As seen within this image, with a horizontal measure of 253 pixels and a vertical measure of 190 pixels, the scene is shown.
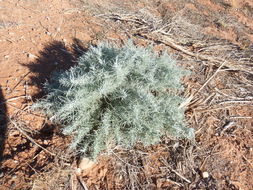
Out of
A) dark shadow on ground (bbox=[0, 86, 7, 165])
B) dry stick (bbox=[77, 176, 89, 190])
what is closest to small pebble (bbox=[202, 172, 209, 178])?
dry stick (bbox=[77, 176, 89, 190])

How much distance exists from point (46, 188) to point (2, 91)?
1.33 meters

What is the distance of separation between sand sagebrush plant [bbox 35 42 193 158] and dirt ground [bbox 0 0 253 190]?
0.52 feet

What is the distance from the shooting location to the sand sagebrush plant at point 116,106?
2.17 m

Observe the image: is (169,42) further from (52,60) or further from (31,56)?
(31,56)

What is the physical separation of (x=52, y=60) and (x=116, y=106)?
1477 mm

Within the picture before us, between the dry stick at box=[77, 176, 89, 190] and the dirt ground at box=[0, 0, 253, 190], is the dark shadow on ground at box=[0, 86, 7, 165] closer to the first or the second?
the dirt ground at box=[0, 0, 253, 190]

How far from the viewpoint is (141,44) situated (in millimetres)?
3902

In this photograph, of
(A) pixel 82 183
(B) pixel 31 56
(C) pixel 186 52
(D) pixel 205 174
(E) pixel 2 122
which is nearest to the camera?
(A) pixel 82 183

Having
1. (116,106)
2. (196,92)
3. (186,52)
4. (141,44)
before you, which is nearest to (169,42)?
(186,52)

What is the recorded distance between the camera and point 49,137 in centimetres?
235

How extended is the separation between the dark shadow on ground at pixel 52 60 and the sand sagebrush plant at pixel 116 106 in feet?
1.69

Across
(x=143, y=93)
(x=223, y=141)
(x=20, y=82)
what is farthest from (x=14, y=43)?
(x=223, y=141)

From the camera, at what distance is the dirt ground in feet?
7.02

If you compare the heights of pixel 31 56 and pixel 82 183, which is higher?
pixel 31 56
